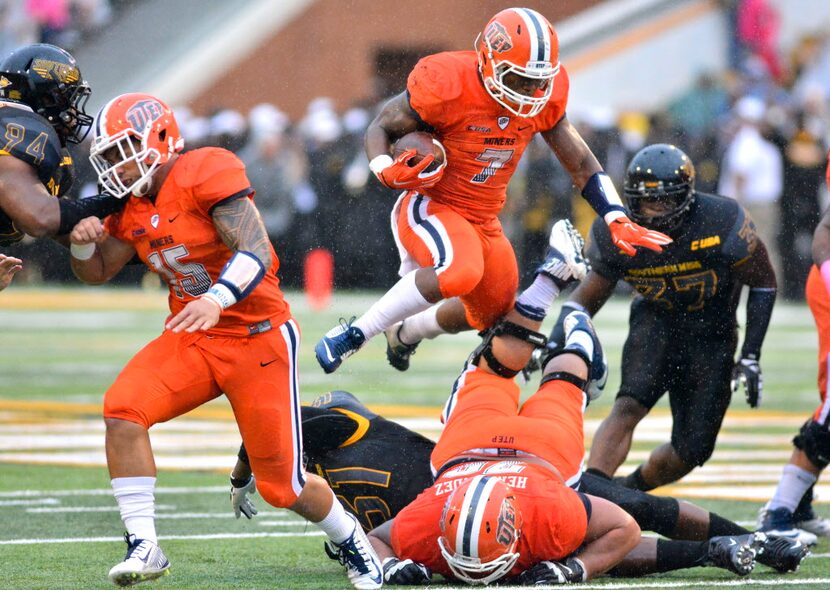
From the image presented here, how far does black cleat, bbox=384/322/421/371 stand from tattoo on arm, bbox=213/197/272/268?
1929mm

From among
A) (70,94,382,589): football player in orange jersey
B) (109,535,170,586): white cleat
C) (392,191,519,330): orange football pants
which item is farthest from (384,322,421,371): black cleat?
(109,535,170,586): white cleat

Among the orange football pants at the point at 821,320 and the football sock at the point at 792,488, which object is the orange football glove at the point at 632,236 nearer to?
the orange football pants at the point at 821,320

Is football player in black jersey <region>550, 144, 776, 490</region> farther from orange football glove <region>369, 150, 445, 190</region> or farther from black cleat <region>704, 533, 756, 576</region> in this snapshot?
black cleat <region>704, 533, 756, 576</region>

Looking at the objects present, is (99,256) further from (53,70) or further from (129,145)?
(53,70)

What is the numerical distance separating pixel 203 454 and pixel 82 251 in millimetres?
3625

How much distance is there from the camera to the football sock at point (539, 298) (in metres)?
7.18

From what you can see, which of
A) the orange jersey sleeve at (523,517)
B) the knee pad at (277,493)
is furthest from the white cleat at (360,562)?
the knee pad at (277,493)

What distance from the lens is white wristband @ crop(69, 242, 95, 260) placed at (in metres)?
5.96

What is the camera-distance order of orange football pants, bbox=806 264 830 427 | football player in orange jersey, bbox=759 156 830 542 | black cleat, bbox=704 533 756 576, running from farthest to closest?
1. orange football pants, bbox=806 264 830 427
2. football player in orange jersey, bbox=759 156 830 542
3. black cleat, bbox=704 533 756 576

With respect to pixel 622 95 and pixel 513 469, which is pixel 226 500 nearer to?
pixel 513 469

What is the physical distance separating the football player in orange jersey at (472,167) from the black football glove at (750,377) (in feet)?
2.30

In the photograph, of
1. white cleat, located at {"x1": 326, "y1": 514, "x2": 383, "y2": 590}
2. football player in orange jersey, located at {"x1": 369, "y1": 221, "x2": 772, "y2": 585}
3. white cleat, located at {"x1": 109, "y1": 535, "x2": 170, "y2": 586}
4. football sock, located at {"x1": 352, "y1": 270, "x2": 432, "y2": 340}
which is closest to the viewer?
white cleat, located at {"x1": 109, "y1": 535, "x2": 170, "y2": 586}

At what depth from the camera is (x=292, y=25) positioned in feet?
79.0

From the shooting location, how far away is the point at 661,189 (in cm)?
729
